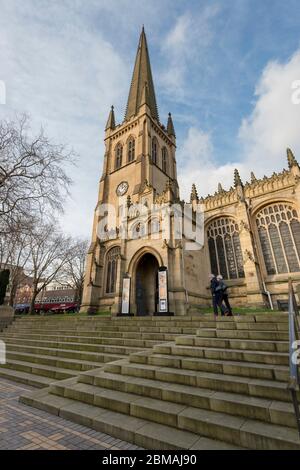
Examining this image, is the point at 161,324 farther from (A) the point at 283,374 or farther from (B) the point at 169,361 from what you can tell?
(A) the point at 283,374

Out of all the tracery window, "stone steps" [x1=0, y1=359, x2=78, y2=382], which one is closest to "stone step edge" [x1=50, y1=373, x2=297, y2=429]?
"stone steps" [x1=0, y1=359, x2=78, y2=382]

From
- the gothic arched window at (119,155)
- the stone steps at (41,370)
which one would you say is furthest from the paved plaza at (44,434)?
the gothic arched window at (119,155)

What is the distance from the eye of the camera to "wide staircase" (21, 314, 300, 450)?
10.3 feet

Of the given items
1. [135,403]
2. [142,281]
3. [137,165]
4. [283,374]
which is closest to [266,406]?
[283,374]

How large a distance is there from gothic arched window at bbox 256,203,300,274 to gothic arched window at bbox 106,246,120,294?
1381cm

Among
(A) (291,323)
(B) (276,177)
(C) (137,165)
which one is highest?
(C) (137,165)

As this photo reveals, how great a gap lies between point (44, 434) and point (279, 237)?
62.2 feet

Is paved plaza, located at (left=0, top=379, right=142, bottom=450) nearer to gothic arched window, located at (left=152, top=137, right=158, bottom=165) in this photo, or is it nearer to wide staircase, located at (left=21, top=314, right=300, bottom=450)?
wide staircase, located at (left=21, top=314, right=300, bottom=450)

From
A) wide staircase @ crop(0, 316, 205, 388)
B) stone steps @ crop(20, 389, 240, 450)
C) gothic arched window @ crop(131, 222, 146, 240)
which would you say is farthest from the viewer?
gothic arched window @ crop(131, 222, 146, 240)

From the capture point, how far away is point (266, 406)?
3.32 meters

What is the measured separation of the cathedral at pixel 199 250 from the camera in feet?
54.4

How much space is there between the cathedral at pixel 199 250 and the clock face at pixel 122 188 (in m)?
0.48

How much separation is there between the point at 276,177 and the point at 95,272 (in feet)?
62.6

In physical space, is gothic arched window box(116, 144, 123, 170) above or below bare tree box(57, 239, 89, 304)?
above
